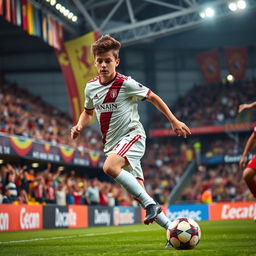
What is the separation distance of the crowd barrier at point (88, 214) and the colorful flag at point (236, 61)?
1567cm

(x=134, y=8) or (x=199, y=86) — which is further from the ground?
(x=134, y=8)

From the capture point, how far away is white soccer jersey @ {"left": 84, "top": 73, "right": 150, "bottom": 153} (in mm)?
A: 7703

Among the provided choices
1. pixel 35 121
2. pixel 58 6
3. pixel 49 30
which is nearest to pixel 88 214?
pixel 35 121

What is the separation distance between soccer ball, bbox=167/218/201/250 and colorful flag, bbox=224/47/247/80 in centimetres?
3766

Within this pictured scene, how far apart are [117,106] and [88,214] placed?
16.6m

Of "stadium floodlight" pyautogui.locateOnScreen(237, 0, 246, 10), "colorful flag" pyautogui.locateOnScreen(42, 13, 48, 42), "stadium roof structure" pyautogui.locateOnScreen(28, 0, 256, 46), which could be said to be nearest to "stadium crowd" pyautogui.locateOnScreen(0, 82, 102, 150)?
"colorful flag" pyautogui.locateOnScreen(42, 13, 48, 42)

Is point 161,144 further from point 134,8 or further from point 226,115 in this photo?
point 134,8

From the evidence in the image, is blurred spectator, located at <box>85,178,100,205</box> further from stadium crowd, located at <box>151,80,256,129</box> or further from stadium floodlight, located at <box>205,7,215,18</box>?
stadium crowd, located at <box>151,80,256,129</box>

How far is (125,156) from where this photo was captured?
24.4 ft

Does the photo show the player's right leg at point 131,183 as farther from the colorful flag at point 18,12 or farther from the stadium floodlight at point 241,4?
the stadium floodlight at point 241,4

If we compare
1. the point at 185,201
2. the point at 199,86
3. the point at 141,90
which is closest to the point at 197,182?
the point at 185,201

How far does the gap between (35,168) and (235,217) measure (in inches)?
395

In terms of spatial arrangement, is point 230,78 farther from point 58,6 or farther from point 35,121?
point 58,6

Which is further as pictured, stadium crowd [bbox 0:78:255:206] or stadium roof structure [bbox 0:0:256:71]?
stadium roof structure [bbox 0:0:256:71]
